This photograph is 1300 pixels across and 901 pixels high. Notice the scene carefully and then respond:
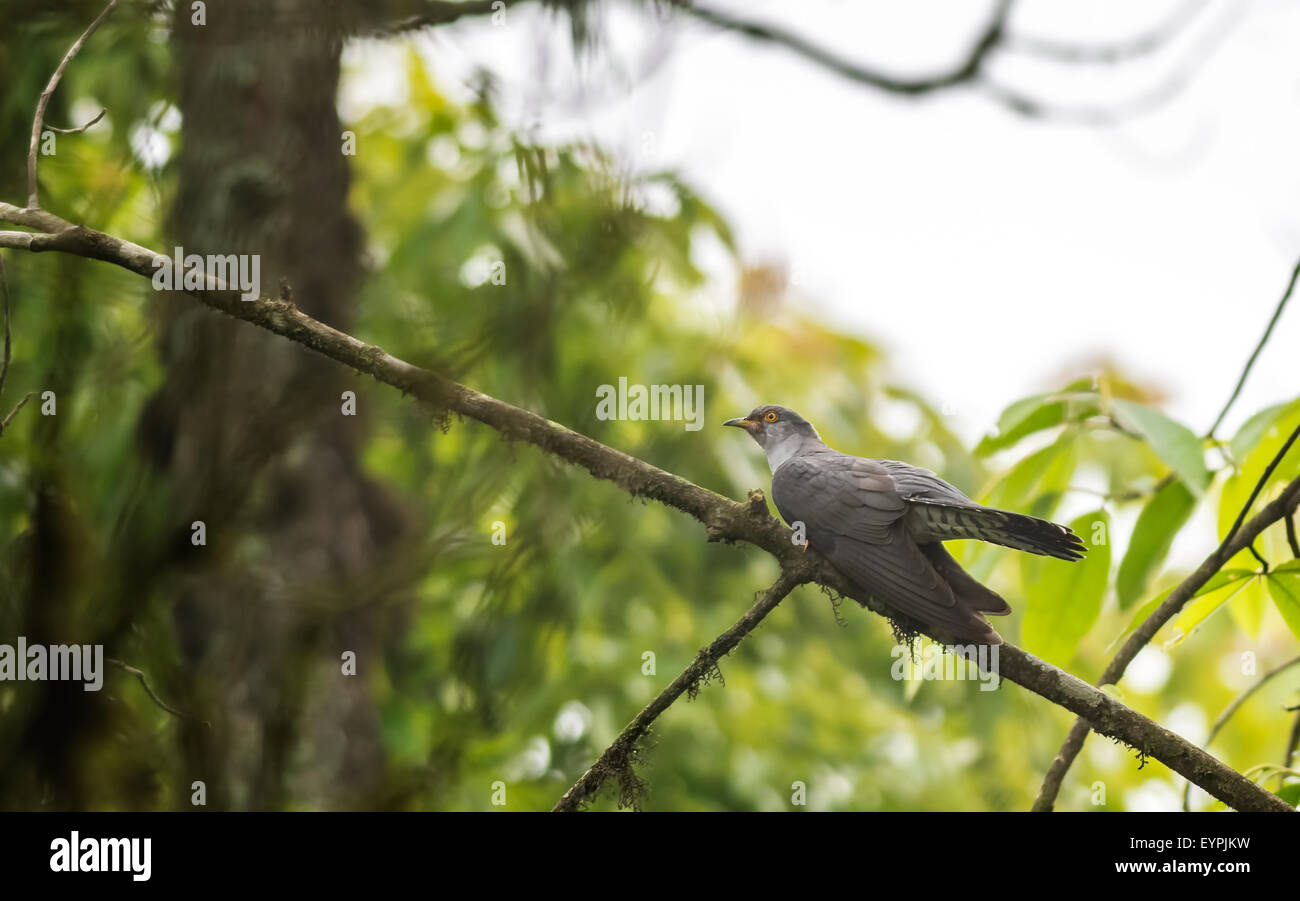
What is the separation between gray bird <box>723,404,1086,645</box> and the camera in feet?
9.57

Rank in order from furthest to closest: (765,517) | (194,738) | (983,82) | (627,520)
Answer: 1. (627,520)
2. (983,82)
3. (765,517)
4. (194,738)

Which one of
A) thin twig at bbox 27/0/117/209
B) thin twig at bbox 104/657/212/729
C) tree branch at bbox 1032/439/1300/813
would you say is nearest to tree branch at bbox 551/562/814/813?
tree branch at bbox 1032/439/1300/813

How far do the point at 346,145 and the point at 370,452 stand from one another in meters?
2.52

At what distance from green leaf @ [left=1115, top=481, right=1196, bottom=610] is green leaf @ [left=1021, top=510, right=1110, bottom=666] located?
0.55 ft

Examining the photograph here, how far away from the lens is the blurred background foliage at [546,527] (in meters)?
1.22

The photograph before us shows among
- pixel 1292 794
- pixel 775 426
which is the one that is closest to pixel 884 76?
pixel 775 426

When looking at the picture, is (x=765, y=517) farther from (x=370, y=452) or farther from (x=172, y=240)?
(x=370, y=452)

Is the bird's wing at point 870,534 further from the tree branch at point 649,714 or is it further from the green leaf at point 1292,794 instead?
the green leaf at point 1292,794

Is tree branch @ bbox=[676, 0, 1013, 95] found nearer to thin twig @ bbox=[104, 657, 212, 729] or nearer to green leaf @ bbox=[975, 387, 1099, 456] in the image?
green leaf @ bbox=[975, 387, 1099, 456]

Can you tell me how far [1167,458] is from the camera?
3008 mm

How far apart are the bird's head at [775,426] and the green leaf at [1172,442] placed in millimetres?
1400

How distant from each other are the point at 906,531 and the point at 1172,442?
882mm

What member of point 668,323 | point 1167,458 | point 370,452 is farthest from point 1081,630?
point 370,452

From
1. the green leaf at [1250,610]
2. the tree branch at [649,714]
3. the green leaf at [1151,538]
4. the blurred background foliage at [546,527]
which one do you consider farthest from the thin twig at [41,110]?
the green leaf at [1250,610]
